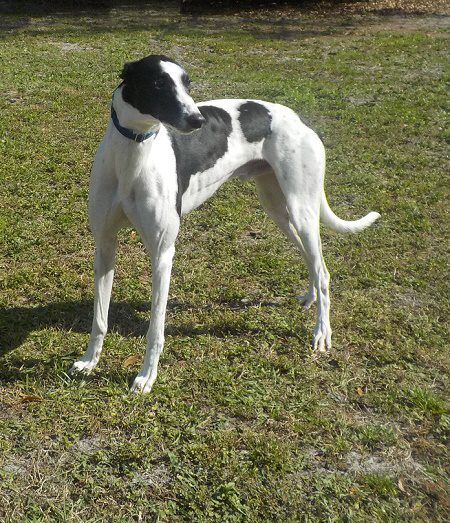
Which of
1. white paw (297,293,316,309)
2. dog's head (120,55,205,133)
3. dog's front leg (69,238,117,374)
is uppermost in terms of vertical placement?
dog's head (120,55,205,133)

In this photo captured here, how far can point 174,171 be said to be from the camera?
11.1 feet

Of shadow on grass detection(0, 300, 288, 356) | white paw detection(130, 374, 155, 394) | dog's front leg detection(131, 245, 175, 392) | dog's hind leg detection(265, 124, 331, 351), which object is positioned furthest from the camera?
shadow on grass detection(0, 300, 288, 356)

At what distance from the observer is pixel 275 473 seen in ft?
9.93

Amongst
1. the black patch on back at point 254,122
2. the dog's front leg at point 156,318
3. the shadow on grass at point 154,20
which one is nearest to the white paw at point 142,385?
the dog's front leg at point 156,318

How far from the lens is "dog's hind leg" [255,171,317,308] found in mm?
4320

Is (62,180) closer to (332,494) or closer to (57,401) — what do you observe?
(57,401)

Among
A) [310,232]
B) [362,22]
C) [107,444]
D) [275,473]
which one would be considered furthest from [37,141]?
[362,22]

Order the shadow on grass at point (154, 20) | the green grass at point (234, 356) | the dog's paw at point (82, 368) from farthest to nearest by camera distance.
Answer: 1. the shadow on grass at point (154, 20)
2. the dog's paw at point (82, 368)
3. the green grass at point (234, 356)

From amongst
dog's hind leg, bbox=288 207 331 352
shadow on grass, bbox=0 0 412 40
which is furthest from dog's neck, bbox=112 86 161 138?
shadow on grass, bbox=0 0 412 40

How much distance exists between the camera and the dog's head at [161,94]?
2936 mm

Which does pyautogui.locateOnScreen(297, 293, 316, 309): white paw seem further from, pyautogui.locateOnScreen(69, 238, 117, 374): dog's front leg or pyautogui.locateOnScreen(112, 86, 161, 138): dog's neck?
pyautogui.locateOnScreen(112, 86, 161, 138): dog's neck

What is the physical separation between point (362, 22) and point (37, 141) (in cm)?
1111

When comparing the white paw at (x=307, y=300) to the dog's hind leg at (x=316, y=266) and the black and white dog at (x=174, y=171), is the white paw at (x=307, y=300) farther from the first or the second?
the dog's hind leg at (x=316, y=266)

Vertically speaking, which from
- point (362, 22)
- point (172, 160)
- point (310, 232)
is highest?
point (172, 160)
